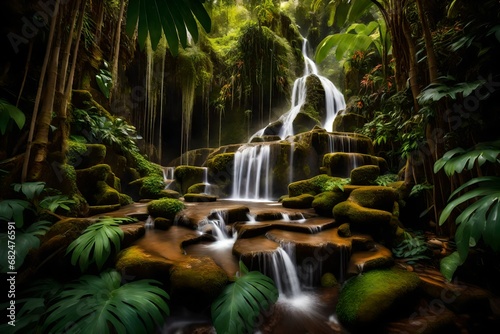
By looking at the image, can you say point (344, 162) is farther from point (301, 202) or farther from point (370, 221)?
point (370, 221)

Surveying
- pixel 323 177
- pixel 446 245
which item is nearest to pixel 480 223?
pixel 446 245

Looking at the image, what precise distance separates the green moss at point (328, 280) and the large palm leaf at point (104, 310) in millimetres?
2223

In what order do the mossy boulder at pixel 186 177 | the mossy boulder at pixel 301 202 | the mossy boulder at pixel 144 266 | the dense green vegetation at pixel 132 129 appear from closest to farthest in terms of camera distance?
1. the dense green vegetation at pixel 132 129
2. the mossy boulder at pixel 144 266
3. the mossy boulder at pixel 301 202
4. the mossy boulder at pixel 186 177

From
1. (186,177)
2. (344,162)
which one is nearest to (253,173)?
(186,177)

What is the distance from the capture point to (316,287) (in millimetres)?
3275

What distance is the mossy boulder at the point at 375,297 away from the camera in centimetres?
251

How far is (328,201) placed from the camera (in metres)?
5.07

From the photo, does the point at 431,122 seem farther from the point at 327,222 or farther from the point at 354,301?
the point at 354,301

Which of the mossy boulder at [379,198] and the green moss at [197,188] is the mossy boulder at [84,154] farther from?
the mossy boulder at [379,198]

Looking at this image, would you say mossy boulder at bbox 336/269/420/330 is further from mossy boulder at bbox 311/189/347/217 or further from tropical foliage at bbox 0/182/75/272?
tropical foliage at bbox 0/182/75/272

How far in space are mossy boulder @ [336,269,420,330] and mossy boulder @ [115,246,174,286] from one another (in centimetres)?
213

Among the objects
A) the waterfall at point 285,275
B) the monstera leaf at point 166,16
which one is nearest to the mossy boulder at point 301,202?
the waterfall at point 285,275

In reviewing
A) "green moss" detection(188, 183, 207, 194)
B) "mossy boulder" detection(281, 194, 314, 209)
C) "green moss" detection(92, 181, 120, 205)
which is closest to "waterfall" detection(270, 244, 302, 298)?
"mossy boulder" detection(281, 194, 314, 209)

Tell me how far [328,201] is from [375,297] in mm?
2559
